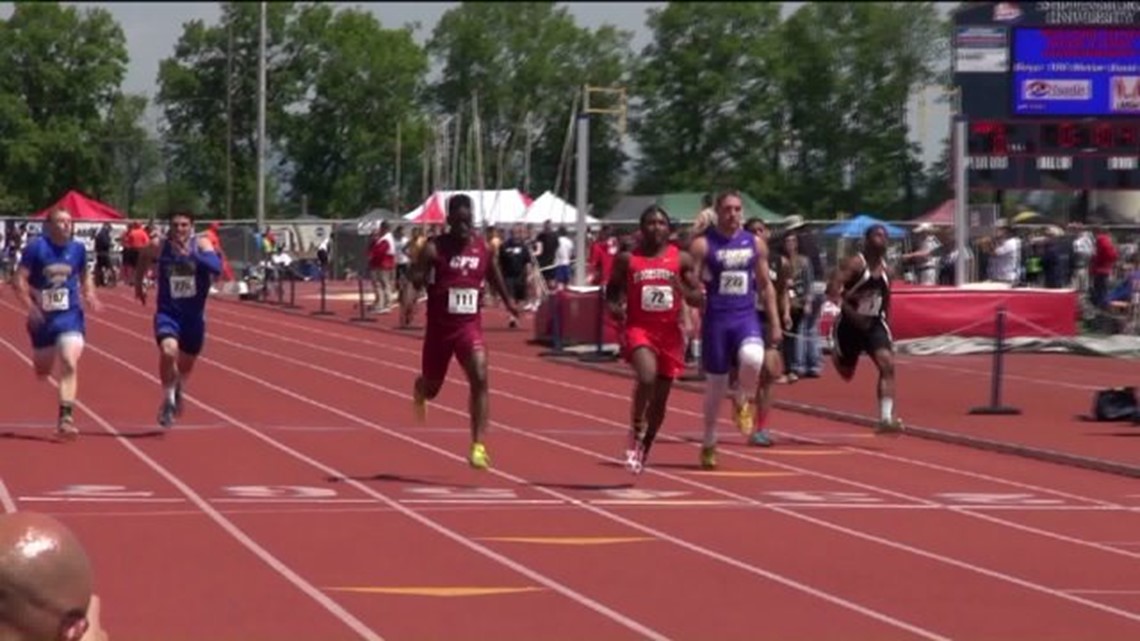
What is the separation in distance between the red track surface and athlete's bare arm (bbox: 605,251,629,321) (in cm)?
119

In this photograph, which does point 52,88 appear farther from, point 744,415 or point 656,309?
point 656,309

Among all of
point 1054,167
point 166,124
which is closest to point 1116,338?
point 1054,167

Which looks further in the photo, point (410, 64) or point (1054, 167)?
point (410, 64)

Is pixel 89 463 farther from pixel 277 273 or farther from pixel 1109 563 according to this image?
pixel 277 273

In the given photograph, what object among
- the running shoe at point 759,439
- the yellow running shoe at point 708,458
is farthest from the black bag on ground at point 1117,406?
the yellow running shoe at point 708,458

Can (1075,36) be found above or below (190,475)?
above

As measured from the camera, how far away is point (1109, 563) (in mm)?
12586

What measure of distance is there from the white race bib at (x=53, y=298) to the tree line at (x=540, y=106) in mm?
49623

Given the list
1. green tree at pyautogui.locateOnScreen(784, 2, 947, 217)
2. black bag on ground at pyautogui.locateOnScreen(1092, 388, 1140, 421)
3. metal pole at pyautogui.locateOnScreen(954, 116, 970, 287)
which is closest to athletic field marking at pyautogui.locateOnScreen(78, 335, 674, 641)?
black bag on ground at pyautogui.locateOnScreen(1092, 388, 1140, 421)

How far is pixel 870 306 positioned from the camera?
1945cm

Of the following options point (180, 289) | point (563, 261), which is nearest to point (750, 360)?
point (180, 289)

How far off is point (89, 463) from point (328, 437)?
10.1 ft

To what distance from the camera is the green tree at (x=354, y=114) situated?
261 feet

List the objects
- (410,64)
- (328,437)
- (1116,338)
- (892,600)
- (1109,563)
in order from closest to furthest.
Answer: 1. (892,600)
2. (1109,563)
3. (328,437)
4. (1116,338)
5. (410,64)
